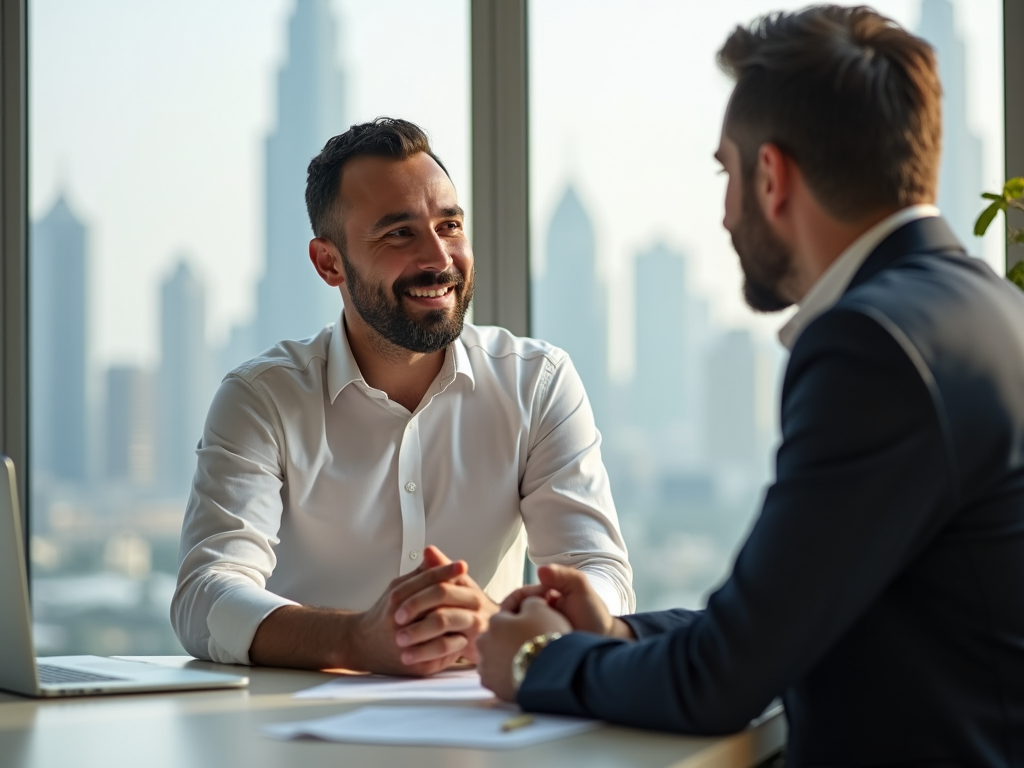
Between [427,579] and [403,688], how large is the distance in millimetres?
217

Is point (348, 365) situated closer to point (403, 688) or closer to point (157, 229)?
point (403, 688)

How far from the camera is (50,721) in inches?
Result: 52.2

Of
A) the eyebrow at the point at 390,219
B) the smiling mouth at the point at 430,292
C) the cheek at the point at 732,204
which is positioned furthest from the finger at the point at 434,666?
the eyebrow at the point at 390,219

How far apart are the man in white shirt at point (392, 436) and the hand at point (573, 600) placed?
1.88 ft

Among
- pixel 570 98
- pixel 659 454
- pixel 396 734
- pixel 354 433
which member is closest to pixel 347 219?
pixel 354 433

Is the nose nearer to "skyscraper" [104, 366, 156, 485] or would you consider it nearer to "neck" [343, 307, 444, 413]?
"neck" [343, 307, 444, 413]

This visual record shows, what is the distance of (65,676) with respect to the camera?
1.58 meters

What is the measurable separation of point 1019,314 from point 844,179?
0.23 meters

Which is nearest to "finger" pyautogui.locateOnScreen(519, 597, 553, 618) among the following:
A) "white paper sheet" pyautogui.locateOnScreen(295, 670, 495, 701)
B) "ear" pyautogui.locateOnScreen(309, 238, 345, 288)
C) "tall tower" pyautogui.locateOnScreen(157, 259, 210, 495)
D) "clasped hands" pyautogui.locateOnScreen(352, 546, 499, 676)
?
"white paper sheet" pyautogui.locateOnScreen(295, 670, 495, 701)

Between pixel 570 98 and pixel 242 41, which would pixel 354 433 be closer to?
pixel 570 98

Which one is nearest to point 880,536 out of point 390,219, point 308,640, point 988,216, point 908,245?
point 908,245

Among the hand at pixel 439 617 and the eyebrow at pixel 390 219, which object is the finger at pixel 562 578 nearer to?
the hand at pixel 439 617

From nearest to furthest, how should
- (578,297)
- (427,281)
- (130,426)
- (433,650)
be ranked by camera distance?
(433,650) → (427,281) → (578,297) → (130,426)

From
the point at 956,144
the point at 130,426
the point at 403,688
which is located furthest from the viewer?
the point at 130,426
